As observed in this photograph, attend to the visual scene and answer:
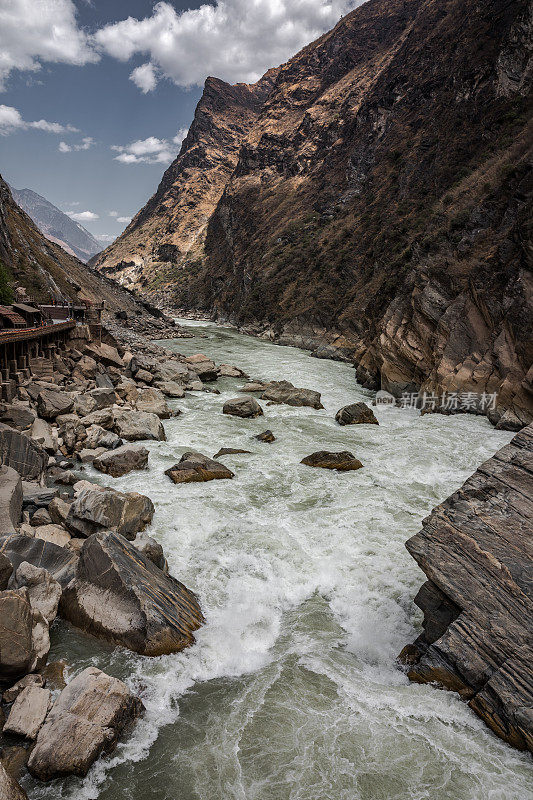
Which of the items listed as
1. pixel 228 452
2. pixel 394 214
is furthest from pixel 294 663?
pixel 394 214

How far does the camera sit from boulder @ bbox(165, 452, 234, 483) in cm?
1341

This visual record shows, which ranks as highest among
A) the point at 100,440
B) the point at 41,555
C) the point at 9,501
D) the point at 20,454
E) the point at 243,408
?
the point at 9,501

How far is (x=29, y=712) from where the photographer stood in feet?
17.2

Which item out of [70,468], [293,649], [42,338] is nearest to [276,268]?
[42,338]

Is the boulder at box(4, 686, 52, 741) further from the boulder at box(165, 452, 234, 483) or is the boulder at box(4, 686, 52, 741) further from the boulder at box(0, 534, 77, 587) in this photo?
the boulder at box(165, 452, 234, 483)

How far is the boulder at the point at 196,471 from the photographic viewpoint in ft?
44.0

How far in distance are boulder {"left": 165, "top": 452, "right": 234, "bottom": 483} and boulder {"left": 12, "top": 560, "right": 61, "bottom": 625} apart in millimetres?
6061

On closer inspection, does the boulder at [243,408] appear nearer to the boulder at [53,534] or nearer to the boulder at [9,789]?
the boulder at [53,534]

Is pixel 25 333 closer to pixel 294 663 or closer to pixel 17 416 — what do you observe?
pixel 17 416

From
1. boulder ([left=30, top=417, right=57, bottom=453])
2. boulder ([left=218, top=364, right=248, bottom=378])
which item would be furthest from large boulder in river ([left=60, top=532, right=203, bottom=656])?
boulder ([left=218, top=364, right=248, bottom=378])

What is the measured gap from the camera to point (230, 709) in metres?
6.14

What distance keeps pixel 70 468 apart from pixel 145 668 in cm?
861

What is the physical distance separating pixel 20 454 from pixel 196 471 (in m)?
5.17

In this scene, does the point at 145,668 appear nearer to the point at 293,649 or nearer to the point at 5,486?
the point at 293,649
